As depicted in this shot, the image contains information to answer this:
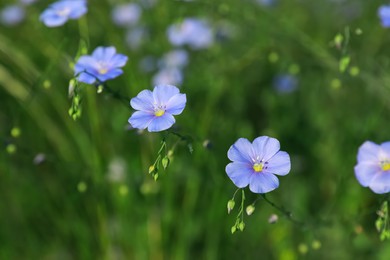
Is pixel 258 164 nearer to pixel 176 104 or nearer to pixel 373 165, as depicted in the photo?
pixel 176 104

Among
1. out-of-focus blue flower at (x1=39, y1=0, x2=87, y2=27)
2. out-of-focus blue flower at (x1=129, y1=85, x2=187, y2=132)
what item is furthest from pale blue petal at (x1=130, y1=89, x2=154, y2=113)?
out-of-focus blue flower at (x1=39, y1=0, x2=87, y2=27)

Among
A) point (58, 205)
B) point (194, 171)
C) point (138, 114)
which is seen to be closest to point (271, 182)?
point (138, 114)

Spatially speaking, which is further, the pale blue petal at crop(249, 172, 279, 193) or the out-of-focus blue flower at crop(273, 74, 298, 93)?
the out-of-focus blue flower at crop(273, 74, 298, 93)

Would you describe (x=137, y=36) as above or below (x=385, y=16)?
below

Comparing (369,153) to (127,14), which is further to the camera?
(127,14)

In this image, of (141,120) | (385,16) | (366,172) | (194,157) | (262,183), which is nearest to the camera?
(262,183)

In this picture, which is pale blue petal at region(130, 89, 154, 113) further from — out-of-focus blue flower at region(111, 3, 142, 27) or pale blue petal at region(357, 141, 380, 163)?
out-of-focus blue flower at region(111, 3, 142, 27)

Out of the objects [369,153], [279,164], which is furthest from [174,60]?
[279,164]

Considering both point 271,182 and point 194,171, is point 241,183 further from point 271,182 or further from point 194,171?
point 194,171

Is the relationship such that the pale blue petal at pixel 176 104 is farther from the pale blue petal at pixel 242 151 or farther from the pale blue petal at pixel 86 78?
the pale blue petal at pixel 86 78
